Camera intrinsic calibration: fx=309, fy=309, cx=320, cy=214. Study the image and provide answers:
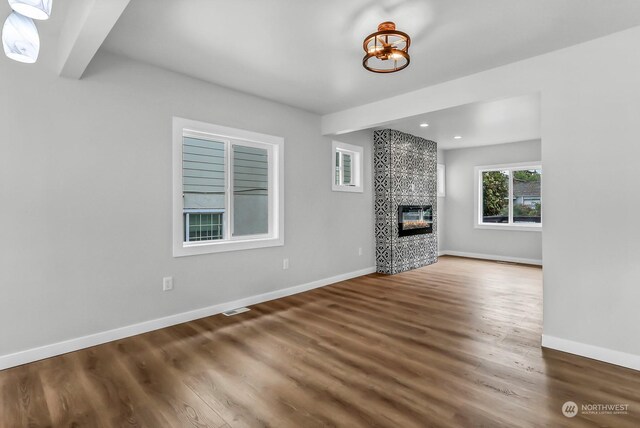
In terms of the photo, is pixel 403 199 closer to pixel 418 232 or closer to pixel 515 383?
pixel 418 232

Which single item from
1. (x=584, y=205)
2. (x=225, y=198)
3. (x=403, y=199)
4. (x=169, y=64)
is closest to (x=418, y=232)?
(x=403, y=199)

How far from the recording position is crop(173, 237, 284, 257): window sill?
3387 millimetres

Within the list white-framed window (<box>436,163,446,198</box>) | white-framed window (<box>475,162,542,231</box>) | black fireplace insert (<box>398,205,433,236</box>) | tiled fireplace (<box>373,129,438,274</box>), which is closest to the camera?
tiled fireplace (<box>373,129,438,274</box>)

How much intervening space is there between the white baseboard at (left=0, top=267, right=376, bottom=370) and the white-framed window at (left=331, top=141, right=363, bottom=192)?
1897 millimetres

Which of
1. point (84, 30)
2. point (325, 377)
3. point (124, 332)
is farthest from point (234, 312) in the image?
point (84, 30)

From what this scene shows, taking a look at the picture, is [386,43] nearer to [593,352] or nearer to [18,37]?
[18,37]

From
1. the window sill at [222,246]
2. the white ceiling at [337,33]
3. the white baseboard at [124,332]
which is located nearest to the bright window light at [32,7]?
the white ceiling at [337,33]

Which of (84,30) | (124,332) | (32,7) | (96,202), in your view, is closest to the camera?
(32,7)

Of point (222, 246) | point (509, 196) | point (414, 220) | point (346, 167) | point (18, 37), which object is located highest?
point (346, 167)

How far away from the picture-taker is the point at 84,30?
6.70 ft

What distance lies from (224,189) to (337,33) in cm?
219

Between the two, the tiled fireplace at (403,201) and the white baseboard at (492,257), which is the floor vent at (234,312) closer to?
the tiled fireplace at (403,201)
